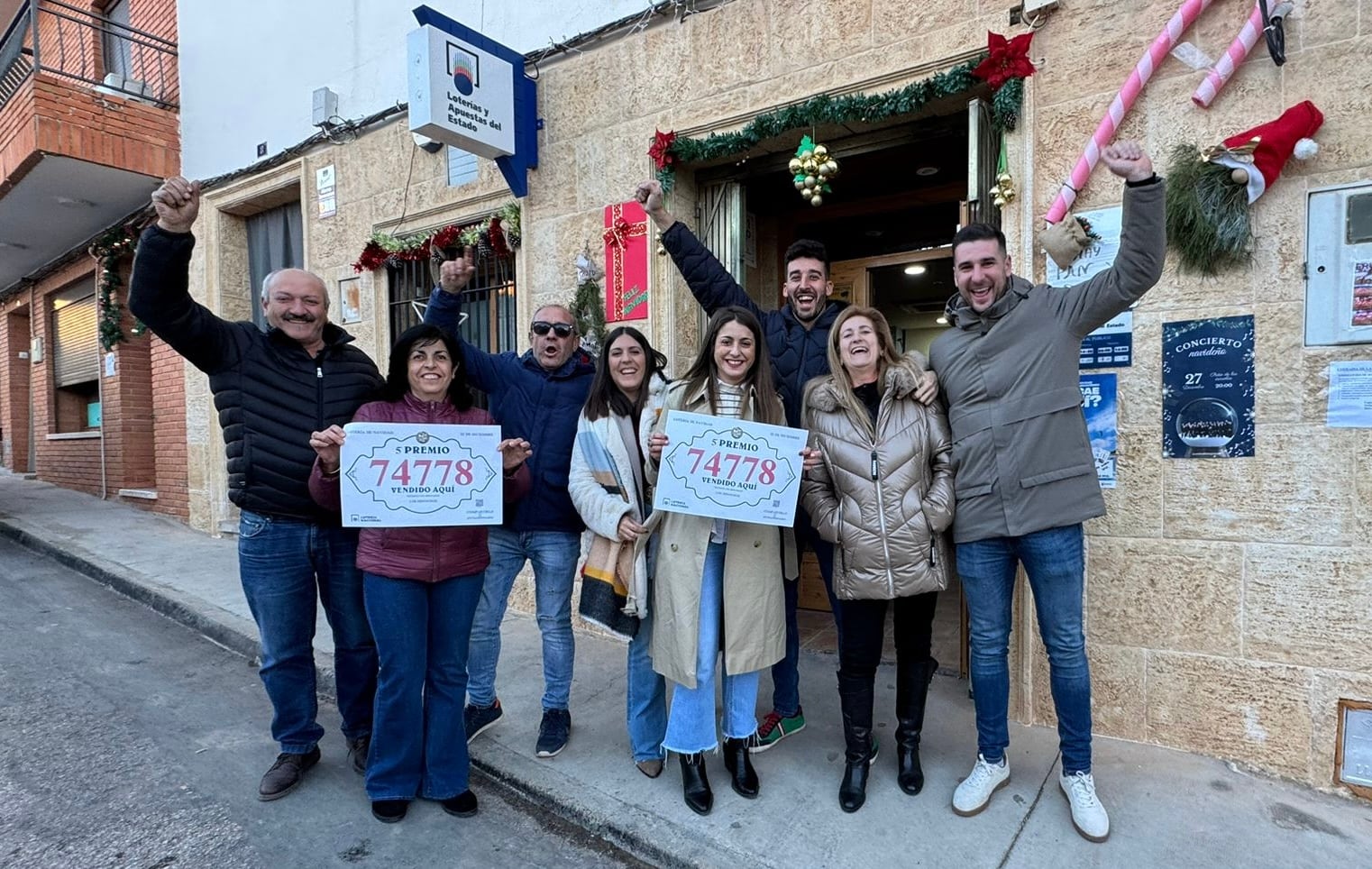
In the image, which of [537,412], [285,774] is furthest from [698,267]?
[285,774]

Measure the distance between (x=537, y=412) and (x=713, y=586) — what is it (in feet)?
3.66

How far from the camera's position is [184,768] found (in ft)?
10.5

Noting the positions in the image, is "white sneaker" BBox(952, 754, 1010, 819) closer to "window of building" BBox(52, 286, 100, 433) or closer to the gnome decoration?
the gnome decoration

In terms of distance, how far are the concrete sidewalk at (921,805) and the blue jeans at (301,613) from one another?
657 mm

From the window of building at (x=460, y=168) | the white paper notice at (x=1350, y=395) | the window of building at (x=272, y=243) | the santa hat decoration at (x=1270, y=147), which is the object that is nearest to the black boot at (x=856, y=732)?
the white paper notice at (x=1350, y=395)

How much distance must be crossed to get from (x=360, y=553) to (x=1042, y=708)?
3.08m

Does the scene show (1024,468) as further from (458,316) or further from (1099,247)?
(458,316)

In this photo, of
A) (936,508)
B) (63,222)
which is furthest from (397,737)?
(63,222)

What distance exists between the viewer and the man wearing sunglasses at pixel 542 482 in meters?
3.18

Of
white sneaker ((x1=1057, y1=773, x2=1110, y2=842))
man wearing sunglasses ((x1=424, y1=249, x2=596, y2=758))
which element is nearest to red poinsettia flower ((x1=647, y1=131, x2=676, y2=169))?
man wearing sunglasses ((x1=424, y1=249, x2=596, y2=758))

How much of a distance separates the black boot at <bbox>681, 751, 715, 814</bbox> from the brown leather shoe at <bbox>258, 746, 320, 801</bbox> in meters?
1.62

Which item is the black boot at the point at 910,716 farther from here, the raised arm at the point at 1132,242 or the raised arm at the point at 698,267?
the raised arm at the point at 698,267

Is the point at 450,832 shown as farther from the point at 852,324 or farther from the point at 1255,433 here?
the point at 1255,433

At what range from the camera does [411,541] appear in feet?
8.75
